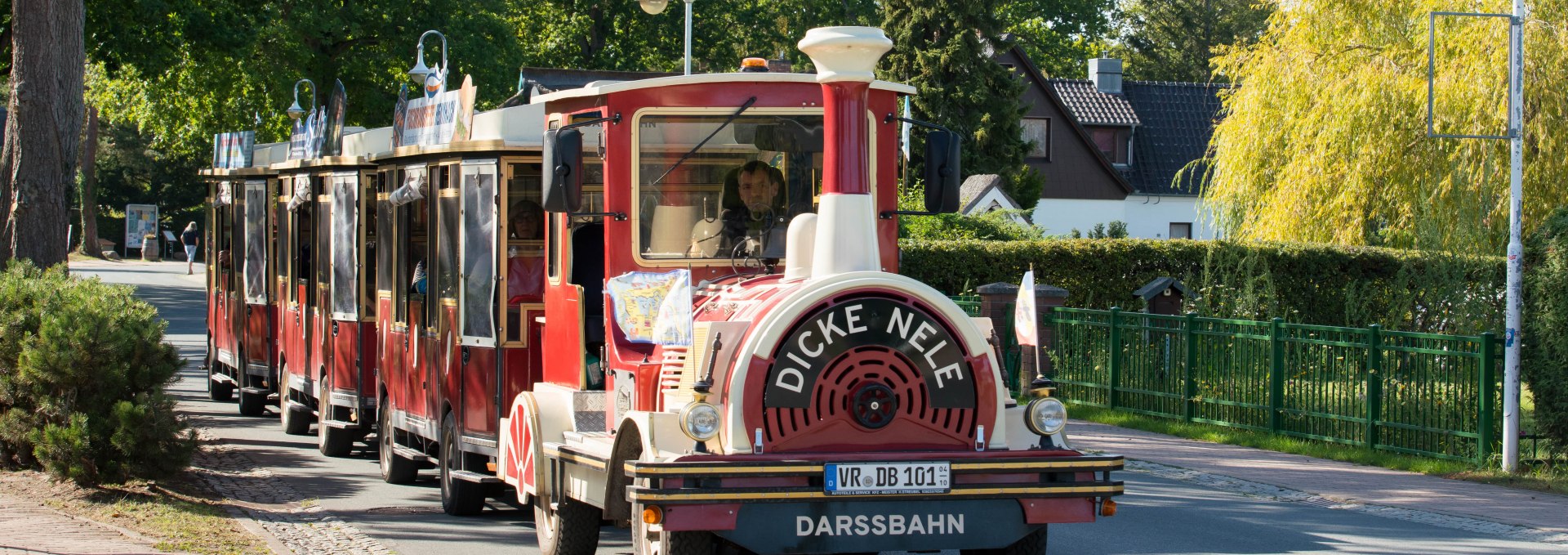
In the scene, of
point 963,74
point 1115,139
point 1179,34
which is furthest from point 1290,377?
point 1179,34

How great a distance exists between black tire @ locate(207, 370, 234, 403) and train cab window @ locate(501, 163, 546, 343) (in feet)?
33.7

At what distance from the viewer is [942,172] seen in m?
8.72

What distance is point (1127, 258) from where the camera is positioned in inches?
896

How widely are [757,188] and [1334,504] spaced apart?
5.55 metres

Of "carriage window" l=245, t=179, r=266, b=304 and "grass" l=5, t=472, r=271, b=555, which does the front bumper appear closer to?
"grass" l=5, t=472, r=271, b=555

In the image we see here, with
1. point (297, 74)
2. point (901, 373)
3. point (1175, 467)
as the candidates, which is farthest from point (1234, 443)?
point (297, 74)

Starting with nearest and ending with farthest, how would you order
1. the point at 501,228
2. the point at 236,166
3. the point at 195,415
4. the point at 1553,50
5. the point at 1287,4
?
1. the point at 501,228
2. the point at 195,415
3. the point at 236,166
4. the point at 1553,50
5. the point at 1287,4

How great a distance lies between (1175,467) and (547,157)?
7.50m

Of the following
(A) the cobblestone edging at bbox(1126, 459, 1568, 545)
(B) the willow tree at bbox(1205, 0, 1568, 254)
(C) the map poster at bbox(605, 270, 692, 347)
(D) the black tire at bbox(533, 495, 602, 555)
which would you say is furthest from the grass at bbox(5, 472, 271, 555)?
(B) the willow tree at bbox(1205, 0, 1568, 254)

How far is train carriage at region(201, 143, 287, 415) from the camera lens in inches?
704

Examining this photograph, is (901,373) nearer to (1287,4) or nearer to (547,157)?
(547,157)

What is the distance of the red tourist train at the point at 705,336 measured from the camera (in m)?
7.09

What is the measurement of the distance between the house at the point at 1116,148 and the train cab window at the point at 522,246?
39422mm

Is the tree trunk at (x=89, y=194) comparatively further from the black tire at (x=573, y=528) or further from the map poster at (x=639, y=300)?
the map poster at (x=639, y=300)
